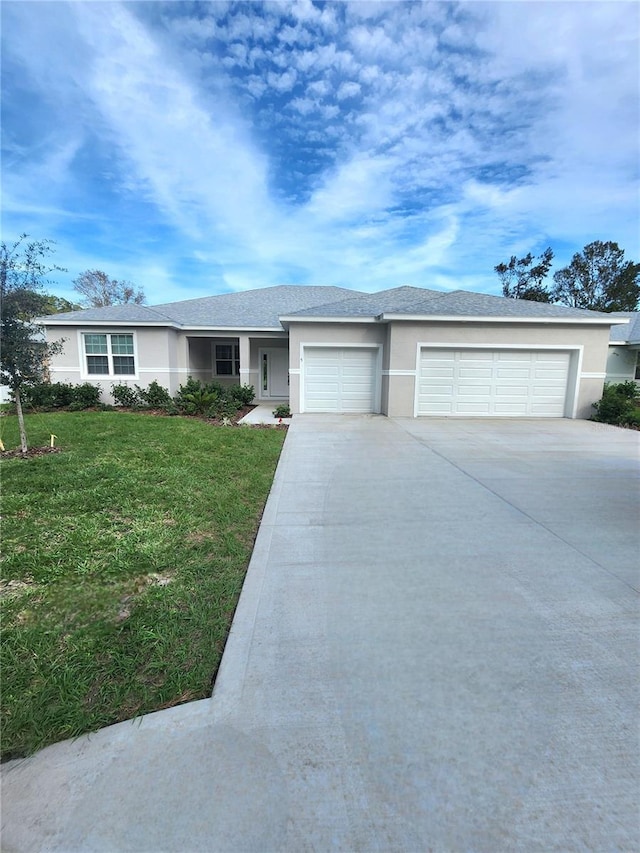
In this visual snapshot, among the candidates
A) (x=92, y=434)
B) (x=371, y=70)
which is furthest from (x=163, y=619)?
(x=371, y=70)

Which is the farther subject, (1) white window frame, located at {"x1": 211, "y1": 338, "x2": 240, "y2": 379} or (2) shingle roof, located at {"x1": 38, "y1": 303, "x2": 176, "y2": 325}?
(1) white window frame, located at {"x1": 211, "y1": 338, "x2": 240, "y2": 379}

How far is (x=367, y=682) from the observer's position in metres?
2.24

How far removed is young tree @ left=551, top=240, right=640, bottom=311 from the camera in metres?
35.5

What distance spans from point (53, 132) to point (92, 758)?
48.2ft

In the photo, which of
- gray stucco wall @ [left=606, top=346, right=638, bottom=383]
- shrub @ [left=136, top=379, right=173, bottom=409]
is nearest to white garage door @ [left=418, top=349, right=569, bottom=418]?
gray stucco wall @ [left=606, top=346, right=638, bottom=383]

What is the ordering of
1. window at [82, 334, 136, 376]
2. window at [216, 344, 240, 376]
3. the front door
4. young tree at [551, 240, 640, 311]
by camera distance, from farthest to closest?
young tree at [551, 240, 640, 311]
window at [216, 344, 240, 376]
the front door
window at [82, 334, 136, 376]

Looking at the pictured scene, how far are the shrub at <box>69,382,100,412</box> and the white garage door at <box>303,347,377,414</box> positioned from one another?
24.9 ft

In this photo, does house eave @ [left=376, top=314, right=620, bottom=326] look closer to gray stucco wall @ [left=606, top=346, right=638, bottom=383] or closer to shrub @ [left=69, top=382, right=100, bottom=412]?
gray stucco wall @ [left=606, top=346, right=638, bottom=383]

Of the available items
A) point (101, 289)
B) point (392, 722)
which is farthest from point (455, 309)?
point (101, 289)

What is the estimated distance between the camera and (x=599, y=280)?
3741 cm

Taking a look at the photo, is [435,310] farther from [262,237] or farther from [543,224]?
[543,224]

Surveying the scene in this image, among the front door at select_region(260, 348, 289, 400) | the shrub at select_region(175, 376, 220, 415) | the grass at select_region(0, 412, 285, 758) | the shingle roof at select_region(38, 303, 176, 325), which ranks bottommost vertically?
the grass at select_region(0, 412, 285, 758)

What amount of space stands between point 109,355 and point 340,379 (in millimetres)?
8794

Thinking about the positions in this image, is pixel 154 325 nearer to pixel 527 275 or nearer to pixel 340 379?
pixel 340 379
